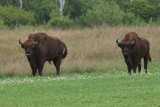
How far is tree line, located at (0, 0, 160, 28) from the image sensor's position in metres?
64.5

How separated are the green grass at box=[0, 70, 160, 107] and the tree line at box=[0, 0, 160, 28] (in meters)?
39.9

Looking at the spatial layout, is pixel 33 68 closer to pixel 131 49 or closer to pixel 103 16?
pixel 131 49

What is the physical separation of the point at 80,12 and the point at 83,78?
52451 mm

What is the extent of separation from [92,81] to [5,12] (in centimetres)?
4374

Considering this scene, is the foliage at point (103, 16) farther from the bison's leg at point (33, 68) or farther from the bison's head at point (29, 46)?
the bison's head at point (29, 46)

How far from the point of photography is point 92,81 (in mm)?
22969

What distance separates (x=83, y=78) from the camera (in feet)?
81.8

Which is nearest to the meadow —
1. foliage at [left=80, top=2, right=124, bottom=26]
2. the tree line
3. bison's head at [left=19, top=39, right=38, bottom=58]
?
bison's head at [left=19, top=39, right=38, bottom=58]

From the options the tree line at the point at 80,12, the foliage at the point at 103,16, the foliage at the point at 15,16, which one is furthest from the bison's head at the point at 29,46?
the foliage at the point at 15,16

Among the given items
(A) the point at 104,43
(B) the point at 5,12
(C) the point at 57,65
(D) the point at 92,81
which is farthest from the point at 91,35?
(B) the point at 5,12

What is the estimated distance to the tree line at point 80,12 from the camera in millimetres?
64500

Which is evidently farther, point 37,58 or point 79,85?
point 37,58

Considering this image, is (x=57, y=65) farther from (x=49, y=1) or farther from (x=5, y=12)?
(x=49, y=1)

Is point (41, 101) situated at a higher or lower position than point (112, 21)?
higher
